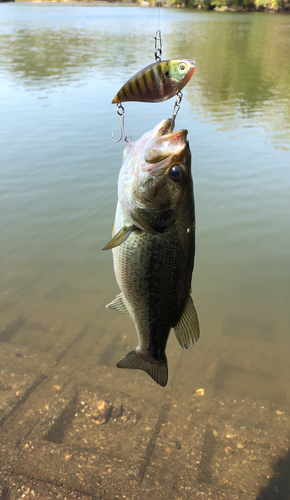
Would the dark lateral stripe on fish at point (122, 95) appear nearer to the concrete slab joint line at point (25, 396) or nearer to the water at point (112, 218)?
the water at point (112, 218)

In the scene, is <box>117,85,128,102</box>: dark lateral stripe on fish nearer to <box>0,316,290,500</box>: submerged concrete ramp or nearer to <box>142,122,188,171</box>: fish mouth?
<box>142,122,188,171</box>: fish mouth

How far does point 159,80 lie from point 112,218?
6.32 meters

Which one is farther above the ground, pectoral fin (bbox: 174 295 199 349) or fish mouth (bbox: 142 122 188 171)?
fish mouth (bbox: 142 122 188 171)

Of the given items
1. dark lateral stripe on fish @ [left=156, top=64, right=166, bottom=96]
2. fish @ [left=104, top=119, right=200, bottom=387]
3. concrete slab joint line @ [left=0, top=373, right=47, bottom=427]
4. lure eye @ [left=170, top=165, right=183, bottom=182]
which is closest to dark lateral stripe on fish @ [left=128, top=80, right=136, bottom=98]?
dark lateral stripe on fish @ [left=156, top=64, right=166, bottom=96]

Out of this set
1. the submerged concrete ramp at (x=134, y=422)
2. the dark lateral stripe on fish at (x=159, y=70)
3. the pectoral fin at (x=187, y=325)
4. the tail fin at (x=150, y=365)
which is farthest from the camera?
the submerged concrete ramp at (x=134, y=422)

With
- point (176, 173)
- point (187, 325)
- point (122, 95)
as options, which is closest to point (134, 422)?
point (187, 325)

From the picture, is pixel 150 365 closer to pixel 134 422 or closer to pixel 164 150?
pixel 164 150

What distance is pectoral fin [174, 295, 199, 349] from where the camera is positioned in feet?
8.70

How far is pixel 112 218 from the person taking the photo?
Answer: 8641 millimetres

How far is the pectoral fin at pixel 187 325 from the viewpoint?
2.65 m

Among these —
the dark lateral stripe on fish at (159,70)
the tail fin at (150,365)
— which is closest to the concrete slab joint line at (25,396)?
the tail fin at (150,365)

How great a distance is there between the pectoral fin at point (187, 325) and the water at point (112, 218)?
271cm

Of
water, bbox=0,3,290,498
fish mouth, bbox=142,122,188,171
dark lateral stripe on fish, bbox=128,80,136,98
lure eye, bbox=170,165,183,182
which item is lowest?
water, bbox=0,3,290,498

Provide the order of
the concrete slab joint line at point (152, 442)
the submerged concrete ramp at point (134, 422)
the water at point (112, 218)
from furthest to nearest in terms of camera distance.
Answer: the water at point (112, 218), the concrete slab joint line at point (152, 442), the submerged concrete ramp at point (134, 422)
